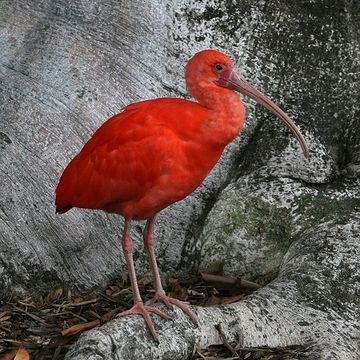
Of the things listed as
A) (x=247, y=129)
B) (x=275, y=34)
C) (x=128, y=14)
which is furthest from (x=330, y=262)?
(x=128, y=14)

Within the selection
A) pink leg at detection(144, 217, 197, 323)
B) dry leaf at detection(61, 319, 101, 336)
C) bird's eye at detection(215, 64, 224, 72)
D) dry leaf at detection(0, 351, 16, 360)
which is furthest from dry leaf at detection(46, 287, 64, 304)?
bird's eye at detection(215, 64, 224, 72)

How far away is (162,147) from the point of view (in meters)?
4.50

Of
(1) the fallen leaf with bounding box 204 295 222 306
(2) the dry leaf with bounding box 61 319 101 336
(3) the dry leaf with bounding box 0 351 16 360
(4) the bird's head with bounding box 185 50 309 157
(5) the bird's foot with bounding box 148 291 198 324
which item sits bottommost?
(3) the dry leaf with bounding box 0 351 16 360

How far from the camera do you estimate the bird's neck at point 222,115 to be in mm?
4512

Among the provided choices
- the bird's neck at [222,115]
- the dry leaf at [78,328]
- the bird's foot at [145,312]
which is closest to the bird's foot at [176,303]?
the bird's foot at [145,312]

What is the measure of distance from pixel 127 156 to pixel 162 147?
0.21 metres

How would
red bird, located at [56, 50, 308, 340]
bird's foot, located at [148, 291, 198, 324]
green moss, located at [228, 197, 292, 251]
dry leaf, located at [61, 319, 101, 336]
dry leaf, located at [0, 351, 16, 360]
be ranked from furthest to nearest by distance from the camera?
green moss, located at [228, 197, 292, 251], dry leaf, located at [61, 319, 101, 336], dry leaf, located at [0, 351, 16, 360], bird's foot, located at [148, 291, 198, 324], red bird, located at [56, 50, 308, 340]

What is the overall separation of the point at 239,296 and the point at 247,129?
3.25 feet

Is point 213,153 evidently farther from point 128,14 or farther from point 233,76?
point 128,14

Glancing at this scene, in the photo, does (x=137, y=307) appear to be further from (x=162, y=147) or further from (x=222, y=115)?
(x=222, y=115)

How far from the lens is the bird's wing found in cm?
452

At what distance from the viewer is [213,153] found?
4.58m

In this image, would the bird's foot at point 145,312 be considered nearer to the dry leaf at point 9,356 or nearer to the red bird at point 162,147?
the red bird at point 162,147

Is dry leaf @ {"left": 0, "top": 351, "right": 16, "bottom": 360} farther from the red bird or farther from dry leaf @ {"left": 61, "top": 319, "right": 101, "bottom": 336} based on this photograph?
the red bird
